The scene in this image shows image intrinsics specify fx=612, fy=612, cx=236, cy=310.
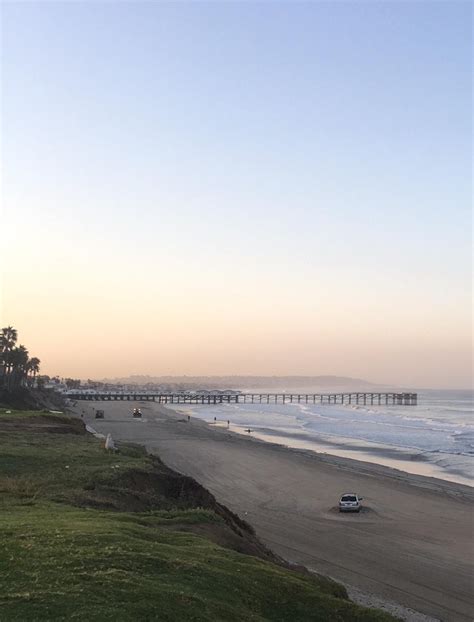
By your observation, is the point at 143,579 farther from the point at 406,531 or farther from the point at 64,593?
the point at 406,531

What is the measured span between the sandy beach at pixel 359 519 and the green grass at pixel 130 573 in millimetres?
7031

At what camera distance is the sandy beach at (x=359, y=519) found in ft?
66.4

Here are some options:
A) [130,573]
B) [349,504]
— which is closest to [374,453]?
[349,504]

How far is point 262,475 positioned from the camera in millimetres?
42688

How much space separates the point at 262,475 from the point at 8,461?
23033 mm

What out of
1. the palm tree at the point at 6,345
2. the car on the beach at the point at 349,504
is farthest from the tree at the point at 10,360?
the car on the beach at the point at 349,504

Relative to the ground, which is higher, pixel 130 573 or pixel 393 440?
pixel 130 573

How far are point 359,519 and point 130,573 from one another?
22.1 m

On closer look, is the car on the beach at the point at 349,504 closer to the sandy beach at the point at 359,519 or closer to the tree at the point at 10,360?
the sandy beach at the point at 359,519

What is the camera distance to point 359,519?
1174 inches

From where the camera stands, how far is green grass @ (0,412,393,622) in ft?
28.2

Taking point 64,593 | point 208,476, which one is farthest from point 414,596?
point 208,476

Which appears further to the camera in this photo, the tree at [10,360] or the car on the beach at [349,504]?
the tree at [10,360]

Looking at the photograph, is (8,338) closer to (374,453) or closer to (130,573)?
(374,453)
